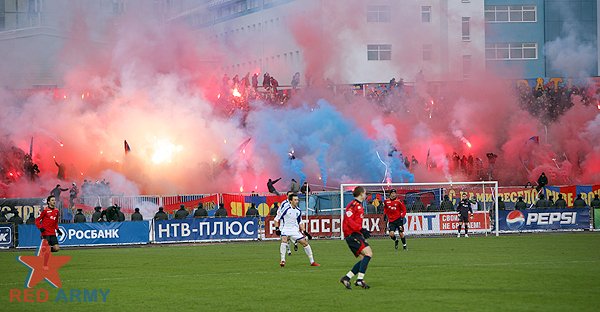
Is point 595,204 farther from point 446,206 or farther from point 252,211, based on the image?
point 252,211

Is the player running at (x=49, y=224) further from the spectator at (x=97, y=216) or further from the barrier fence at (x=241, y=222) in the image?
the spectator at (x=97, y=216)

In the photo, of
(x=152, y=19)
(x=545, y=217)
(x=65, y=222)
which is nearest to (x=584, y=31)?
(x=152, y=19)

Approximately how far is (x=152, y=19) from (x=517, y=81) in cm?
3046

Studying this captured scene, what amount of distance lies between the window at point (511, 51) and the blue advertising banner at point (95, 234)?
5393cm

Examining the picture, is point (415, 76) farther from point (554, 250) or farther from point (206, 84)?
point (554, 250)

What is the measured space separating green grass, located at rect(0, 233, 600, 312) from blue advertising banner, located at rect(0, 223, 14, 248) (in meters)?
5.85

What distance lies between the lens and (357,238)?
69.7ft

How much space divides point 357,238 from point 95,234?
981 inches

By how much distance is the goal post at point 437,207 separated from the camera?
46.0m

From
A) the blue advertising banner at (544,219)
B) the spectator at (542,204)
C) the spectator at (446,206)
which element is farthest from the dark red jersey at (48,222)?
the spectator at (542,204)

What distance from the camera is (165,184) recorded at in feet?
231

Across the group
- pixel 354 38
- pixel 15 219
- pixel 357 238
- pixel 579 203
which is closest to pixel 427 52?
pixel 354 38

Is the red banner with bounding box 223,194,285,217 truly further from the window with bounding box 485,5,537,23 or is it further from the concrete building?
the window with bounding box 485,5,537,23

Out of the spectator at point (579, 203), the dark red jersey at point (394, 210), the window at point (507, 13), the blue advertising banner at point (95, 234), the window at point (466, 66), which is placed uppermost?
the window at point (507, 13)
